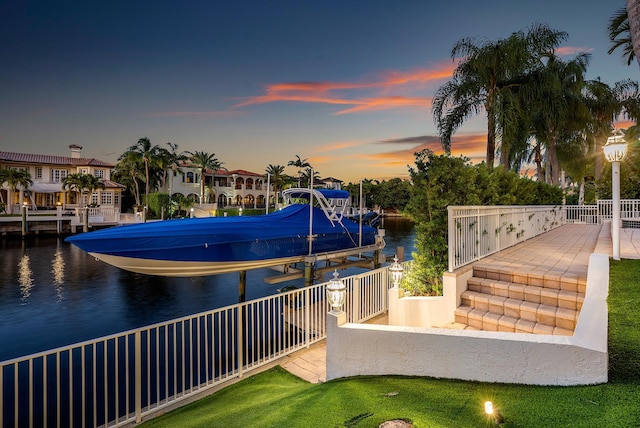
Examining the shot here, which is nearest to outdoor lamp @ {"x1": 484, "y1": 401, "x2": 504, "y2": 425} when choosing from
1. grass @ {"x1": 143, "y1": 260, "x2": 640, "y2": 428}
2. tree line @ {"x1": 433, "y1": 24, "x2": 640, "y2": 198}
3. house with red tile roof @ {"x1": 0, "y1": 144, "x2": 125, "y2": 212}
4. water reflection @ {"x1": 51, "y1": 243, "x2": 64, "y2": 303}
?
grass @ {"x1": 143, "y1": 260, "x2": 640, "y2": 428}

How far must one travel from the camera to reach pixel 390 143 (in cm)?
2917

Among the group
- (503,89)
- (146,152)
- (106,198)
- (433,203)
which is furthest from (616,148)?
(146,152)

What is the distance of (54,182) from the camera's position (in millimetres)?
39938

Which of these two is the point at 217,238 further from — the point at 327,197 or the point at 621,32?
the point at 621,32

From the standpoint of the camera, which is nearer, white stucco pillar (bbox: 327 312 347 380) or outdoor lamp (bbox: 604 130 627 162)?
white stucco pillar (bbox: 327 312 347 380)

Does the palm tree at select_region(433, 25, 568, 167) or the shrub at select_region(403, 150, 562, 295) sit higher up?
the palm tree at select_region(433, 25, 568, 167)

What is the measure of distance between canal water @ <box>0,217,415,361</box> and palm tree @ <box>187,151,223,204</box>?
94.4ft

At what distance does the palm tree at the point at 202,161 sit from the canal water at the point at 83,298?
28771mm

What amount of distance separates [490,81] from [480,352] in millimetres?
14381

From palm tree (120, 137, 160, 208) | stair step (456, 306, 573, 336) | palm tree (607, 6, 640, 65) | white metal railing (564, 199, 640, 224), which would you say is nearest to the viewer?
stair step (456, 306, 573, 336)

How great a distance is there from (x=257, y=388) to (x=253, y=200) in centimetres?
5656

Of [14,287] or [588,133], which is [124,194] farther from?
[588,133]

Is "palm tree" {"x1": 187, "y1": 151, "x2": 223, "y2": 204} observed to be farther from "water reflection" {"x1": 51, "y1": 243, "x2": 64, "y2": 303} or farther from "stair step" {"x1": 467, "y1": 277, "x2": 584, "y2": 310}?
"stair step" {"x1": 467, "y1": 277, "x2": 584, "y2": 310}

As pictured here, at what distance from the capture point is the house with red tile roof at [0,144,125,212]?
36.3m
